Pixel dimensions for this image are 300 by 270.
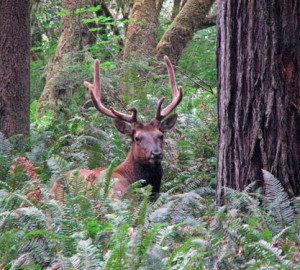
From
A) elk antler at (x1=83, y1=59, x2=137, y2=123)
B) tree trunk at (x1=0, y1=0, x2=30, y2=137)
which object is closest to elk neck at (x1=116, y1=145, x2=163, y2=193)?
elk antler at (x1=83, y1=59, x2=137, y2=123)

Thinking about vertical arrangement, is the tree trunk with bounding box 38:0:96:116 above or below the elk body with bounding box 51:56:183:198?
above

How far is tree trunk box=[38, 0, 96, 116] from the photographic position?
12336 mm

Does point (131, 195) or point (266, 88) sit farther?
point (131, 195)

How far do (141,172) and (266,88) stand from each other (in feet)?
10.4

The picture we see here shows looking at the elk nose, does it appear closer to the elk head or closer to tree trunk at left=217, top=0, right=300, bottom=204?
the elk head

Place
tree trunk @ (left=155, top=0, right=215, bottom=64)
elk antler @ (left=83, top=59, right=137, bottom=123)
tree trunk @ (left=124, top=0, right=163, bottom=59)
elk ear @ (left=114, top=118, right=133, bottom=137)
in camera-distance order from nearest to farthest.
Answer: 1. elk antler @ (left=83, top=59, right=137, bottom=123)
2. elk ear @ (left=114, top=118, right=133, bottom=137)
3. tree trunk @ (left=124, top=0, right=163, bottom=59)
4. tree trunk @ (left=155, top=0, right=215, bottom=64)

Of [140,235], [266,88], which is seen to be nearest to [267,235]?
[140,235]

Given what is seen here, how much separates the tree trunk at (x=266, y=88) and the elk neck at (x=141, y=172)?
2.55 metres

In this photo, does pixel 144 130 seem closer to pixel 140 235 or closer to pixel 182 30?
pixel 140 235

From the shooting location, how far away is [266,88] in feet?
14.8

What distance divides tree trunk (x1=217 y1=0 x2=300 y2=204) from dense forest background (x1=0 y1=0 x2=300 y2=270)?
0.78ft

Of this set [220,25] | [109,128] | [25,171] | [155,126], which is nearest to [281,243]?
[220,25]

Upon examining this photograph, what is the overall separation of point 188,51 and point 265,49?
37.2 feet

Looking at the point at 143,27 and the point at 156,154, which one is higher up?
the point at 143,27
